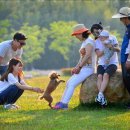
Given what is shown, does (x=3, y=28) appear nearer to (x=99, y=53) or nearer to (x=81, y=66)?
(x=81, y=66)

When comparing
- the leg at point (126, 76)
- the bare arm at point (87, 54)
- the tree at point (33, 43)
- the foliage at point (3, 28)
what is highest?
the bare arm at point (87, 54)

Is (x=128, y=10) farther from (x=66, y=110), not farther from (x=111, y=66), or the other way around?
(x=66, y=110)

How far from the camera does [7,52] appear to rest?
381 inches

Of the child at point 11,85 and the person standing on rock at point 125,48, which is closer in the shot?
the person standing on rock at point 125,48

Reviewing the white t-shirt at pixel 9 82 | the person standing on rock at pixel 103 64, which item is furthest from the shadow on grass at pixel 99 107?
the white t-shirt at pixel 9 82

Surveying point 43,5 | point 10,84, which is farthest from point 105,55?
point 43,5

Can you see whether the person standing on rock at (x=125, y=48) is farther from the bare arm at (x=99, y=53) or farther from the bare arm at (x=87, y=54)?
the bare arm at (x=87, y=54)

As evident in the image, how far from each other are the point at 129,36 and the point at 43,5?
5367 cm

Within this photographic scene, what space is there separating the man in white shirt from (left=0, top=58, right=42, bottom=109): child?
484mm

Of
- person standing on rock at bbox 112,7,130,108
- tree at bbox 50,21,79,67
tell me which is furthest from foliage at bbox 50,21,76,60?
person standing on rock at bbox 112,7,130,108

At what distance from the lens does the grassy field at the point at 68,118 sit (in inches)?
281

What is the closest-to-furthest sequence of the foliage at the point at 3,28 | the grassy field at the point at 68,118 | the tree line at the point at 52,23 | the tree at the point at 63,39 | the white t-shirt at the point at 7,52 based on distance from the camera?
the grassy field at the point at 68,118
the white t-shirt at the point at 7,52
the foliage at the point at 3,28
the tree line at the point at 52,23
the tree at the point at 63,39

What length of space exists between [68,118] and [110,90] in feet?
4.91

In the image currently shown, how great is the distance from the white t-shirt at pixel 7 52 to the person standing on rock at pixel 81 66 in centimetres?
127
